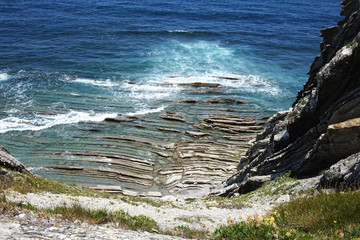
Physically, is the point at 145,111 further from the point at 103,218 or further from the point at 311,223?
the point at 311,223

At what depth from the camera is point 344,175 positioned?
16.3 metres

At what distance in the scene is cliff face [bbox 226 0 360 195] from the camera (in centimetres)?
1897

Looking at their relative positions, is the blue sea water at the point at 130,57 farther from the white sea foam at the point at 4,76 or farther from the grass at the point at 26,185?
the grass at the point at 26,185

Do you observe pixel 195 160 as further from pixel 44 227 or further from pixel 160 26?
pixel 160 26

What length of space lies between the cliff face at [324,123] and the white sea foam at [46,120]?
985 inches

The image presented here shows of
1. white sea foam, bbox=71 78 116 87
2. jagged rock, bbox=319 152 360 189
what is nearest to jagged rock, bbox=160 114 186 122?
white sea foam, bbox=71 78 116 87

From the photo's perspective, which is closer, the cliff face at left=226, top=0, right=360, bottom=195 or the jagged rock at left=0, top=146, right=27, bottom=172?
the cliff face at left=226, top=0, right=360, bottom=195

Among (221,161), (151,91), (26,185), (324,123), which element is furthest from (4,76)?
(324,123)

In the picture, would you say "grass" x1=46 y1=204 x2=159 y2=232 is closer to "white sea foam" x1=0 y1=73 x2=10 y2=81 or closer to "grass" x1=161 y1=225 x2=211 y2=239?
"grass" x1=161 y1=225 x2=211 y2=239

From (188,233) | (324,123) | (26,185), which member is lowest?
(26,185)

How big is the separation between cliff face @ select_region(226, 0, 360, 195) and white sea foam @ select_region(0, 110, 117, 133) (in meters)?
25.0

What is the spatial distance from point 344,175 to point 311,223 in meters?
5.90

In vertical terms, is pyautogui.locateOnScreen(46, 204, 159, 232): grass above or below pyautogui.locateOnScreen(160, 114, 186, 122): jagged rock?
above

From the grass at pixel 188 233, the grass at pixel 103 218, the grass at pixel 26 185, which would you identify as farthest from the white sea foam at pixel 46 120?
the grass at pixel 188 233
